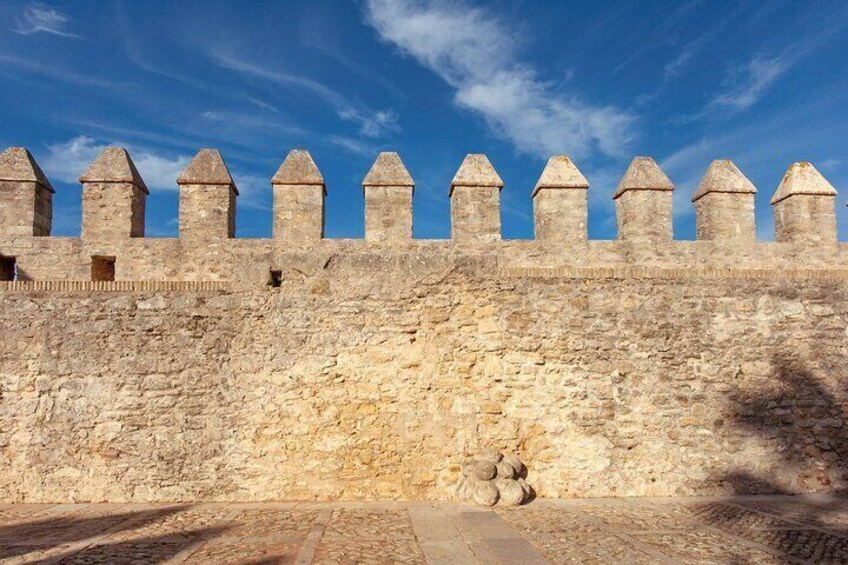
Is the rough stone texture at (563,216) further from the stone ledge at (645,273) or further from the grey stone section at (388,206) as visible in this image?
the stone ledge at (645,273)

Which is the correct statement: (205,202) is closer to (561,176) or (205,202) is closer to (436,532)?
(561,176)

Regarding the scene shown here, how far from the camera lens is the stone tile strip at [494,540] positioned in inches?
184

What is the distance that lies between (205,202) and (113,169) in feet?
5.72

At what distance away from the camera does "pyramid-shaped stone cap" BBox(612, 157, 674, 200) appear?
11.5m

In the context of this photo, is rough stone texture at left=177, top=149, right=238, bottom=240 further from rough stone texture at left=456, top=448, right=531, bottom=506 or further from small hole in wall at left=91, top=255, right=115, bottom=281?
rough stone texture at left=456, top=448, right=531, bottom=506

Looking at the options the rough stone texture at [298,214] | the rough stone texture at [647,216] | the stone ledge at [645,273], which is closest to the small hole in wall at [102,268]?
the rough stone texture at [298,214]

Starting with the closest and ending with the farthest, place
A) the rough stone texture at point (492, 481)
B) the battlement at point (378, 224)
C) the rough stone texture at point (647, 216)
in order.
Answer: the rough stone texture at point (492, 481)
the battlement at point (378, 224)
the rough stone texture at point (647, 216)

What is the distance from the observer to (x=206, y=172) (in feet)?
36.7

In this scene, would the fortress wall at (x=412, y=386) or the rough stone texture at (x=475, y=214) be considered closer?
the fortress wall at (x=412, y=386)

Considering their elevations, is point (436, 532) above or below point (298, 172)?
below

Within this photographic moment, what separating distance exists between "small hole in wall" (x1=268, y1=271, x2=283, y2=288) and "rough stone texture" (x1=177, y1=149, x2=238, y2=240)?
4370 mm

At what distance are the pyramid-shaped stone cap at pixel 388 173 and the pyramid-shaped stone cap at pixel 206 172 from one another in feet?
8.60

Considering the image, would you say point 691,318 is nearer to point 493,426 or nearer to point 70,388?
point 493,426

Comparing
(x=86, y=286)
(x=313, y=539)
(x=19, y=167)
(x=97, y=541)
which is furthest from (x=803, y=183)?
(x=19, y=167)
